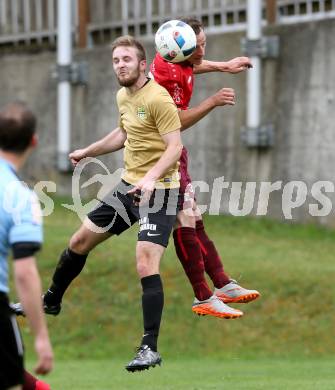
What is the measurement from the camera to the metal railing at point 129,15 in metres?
17.6

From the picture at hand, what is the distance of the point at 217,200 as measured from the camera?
19.0 meters

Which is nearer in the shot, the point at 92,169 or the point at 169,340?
the point at 169,340

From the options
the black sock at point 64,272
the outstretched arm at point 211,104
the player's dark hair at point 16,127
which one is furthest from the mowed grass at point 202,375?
the player's dark hair at point 16,127

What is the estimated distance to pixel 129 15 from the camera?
1922cm

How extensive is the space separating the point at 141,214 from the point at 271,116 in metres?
8.73

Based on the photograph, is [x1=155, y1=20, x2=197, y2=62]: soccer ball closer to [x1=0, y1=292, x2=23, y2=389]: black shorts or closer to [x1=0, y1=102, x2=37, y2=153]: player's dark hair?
[x1=0, y1=102, x2=37, y2=153]: player's dark hair

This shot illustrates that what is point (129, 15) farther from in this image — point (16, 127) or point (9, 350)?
point (9, 350)

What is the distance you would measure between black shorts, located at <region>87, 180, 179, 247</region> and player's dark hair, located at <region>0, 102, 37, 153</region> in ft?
9.75

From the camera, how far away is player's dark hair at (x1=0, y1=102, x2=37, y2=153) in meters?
6.18

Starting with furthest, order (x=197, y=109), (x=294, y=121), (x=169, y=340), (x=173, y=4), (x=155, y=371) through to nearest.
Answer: (x=173, y=4), (x=294, y=121), (x=169, y=340), (x=155, y=371), (x=197, y=109)

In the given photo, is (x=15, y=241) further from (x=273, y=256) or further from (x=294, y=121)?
(x=294, y=121)

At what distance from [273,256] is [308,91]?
2.61 m

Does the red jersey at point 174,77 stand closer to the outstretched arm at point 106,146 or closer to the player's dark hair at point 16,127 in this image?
the outstretched arm at point 106,146

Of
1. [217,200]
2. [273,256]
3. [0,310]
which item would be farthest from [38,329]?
[217,200]
